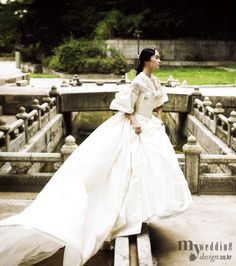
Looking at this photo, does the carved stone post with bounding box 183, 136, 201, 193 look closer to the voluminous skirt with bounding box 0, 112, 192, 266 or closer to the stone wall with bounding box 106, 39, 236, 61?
the voluminous skirt with bounding box 0, 112, 192, 266

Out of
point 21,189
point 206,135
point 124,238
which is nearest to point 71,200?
point 124,238

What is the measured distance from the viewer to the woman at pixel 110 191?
3.96 metres

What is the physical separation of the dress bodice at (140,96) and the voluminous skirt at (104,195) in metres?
0.11

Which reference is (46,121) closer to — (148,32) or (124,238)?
(124,238)

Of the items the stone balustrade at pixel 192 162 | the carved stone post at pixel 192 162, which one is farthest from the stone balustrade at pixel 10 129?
the carved stone post at pixel 192 162

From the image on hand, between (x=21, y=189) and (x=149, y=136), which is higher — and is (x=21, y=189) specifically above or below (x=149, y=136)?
below

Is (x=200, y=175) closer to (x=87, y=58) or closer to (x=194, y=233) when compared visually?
(x=194, y=233)

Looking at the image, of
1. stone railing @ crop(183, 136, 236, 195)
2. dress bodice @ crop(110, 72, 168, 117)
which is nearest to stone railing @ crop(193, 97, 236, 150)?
stone railing @ crop(183, 136, 236, 195)

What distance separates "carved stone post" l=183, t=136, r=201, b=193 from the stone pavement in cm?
126

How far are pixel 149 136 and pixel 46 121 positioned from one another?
34.1ft

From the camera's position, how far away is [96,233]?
423 centimetres

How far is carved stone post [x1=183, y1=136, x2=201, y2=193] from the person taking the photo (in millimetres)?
7690

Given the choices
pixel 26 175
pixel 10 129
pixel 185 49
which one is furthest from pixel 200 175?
pixel 185 49

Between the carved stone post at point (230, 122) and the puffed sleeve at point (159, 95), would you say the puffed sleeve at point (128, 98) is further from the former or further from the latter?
the carved stone post at point (230, 122)
